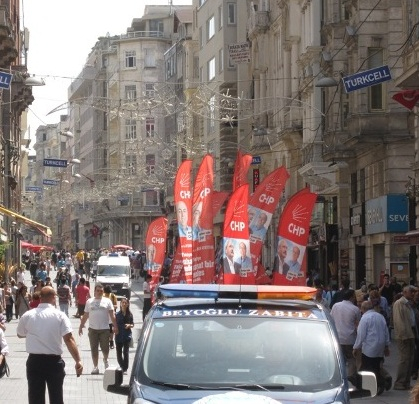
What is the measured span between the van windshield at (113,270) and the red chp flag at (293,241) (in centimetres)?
3681

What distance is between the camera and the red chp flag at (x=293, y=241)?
953 inches

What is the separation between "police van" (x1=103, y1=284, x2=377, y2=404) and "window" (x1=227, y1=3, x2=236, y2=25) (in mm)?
67406

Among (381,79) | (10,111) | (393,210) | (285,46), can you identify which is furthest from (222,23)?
(381,79)

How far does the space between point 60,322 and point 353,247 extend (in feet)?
109

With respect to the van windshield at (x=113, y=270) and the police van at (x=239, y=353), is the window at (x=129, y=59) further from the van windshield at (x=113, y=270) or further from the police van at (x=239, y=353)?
Result: the police van at (x=239, y=353)

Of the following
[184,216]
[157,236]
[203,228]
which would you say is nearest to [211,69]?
[157,236]

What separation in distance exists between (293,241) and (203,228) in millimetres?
2360

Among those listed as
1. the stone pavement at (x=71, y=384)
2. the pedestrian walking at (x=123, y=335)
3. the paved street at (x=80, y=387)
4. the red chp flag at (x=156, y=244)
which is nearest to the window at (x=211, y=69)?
the red chp flag at (x=156, y=244)

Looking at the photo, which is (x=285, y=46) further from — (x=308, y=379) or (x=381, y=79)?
(x=308, y=379)

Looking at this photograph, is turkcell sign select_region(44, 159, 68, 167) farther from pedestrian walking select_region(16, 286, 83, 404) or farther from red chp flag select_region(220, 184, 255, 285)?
pedestrian walking select_region(16, 286, 83, 404)

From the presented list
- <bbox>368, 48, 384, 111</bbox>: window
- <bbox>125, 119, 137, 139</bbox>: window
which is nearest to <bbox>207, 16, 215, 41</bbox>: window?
<bbox>125, 119, 137, 139</bbox>: window

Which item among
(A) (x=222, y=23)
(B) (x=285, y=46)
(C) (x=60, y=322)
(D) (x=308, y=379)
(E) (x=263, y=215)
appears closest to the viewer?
(D) (x=308, y=379)

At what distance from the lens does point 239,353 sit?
32.0 feet

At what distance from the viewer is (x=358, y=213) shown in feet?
148
